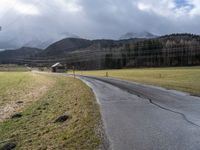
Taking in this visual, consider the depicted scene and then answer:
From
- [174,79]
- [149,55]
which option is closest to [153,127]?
[174,79]

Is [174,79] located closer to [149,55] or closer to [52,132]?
[52,132]

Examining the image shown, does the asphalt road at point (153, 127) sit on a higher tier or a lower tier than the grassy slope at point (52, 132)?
higher

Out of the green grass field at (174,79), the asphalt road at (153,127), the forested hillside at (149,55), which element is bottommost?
the green grass field at (174,79)

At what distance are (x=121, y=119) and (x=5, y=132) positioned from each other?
15.8ft

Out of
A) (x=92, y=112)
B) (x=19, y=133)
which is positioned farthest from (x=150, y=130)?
(x=19, y=133)

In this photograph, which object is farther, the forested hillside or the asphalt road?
the forested hillside

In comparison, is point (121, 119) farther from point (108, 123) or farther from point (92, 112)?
point (92, 112)

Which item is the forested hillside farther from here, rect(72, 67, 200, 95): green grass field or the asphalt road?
the asphalt road

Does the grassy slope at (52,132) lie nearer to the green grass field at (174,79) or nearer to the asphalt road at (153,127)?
the asphalt road at (153,127)

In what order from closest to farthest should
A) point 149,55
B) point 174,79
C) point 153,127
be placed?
point 153,127
point 174,79
point 149,55

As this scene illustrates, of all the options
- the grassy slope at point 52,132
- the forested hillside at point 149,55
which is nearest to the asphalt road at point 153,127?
the grassy slope at point 52,132

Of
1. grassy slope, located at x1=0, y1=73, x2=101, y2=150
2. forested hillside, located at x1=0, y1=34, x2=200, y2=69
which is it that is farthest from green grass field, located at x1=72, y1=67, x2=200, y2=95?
forested hillside, located at x1=0, y1=34, x2=200, y2=69

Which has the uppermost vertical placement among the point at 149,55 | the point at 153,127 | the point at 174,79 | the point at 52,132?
the point at 149,55

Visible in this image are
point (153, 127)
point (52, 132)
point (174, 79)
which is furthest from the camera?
point (174, 79)
